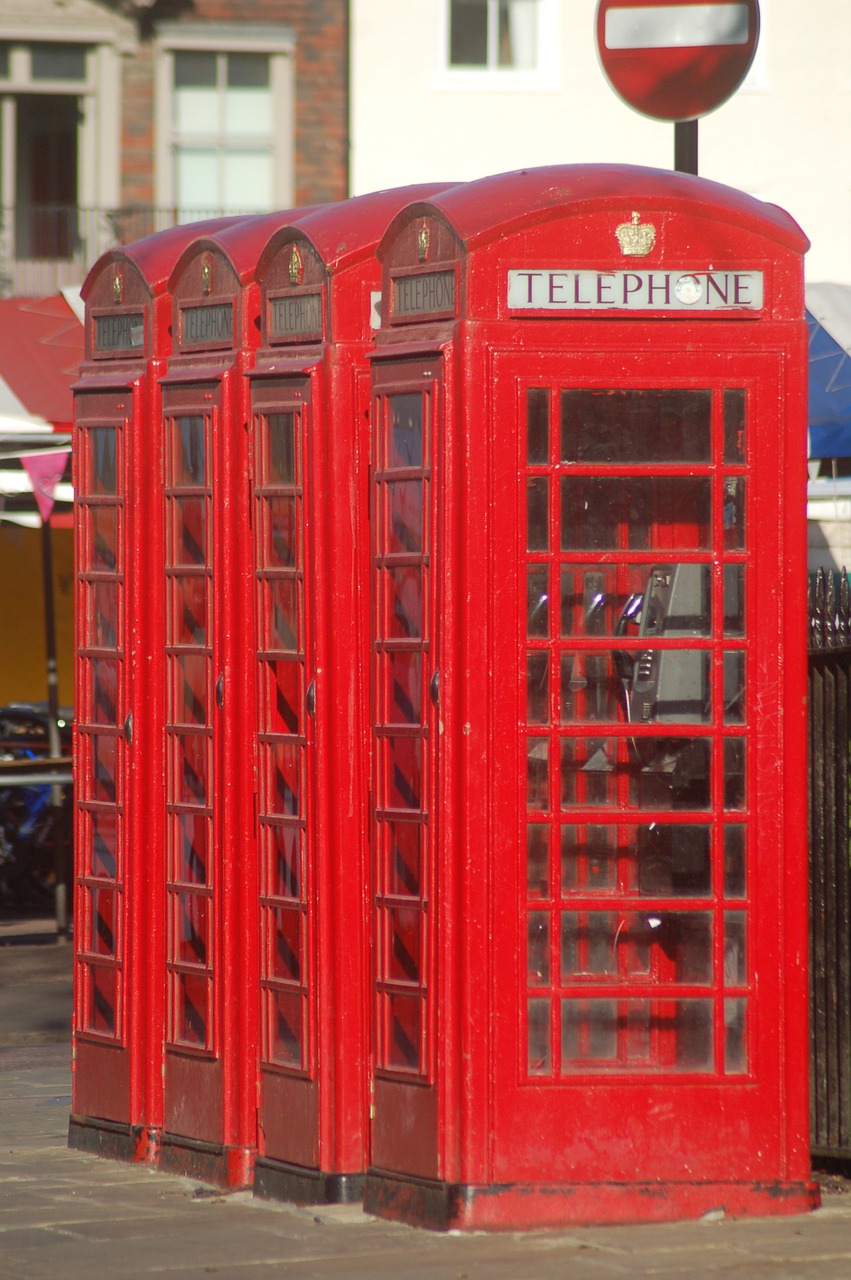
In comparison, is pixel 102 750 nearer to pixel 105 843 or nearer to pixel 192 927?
pixel 105 843

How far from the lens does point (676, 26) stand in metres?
7.36

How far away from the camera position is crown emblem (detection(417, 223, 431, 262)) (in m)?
5.87

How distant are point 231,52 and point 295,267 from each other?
17.1m

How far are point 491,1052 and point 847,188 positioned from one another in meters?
18.6

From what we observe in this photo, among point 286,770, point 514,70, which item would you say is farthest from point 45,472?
point 514,70

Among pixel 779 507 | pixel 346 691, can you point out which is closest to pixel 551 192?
pixel 779 507

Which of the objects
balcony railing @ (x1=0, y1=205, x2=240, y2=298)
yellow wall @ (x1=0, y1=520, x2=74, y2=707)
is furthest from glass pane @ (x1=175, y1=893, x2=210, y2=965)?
balcony railing @ (x1=0, y1=205, x2=240, y2=298)

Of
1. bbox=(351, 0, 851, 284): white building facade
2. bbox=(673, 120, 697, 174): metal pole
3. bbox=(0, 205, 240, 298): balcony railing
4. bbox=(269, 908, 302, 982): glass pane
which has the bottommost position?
bbox=(269, 908, 302, 982): glass pane

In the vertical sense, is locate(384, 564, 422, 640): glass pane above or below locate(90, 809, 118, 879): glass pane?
above

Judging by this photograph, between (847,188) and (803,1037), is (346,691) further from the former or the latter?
(847,188)

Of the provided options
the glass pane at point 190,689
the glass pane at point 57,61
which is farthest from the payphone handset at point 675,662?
the glass pane at point 57,61

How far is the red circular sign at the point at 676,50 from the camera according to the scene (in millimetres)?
7281

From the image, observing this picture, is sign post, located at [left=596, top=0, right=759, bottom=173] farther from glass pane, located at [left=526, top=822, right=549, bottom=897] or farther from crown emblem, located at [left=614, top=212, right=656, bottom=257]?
glass pane, located at [left=526, top=822, right=549, bottom=897]

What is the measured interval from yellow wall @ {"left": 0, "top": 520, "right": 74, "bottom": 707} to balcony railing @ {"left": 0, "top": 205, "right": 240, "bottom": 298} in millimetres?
4317
